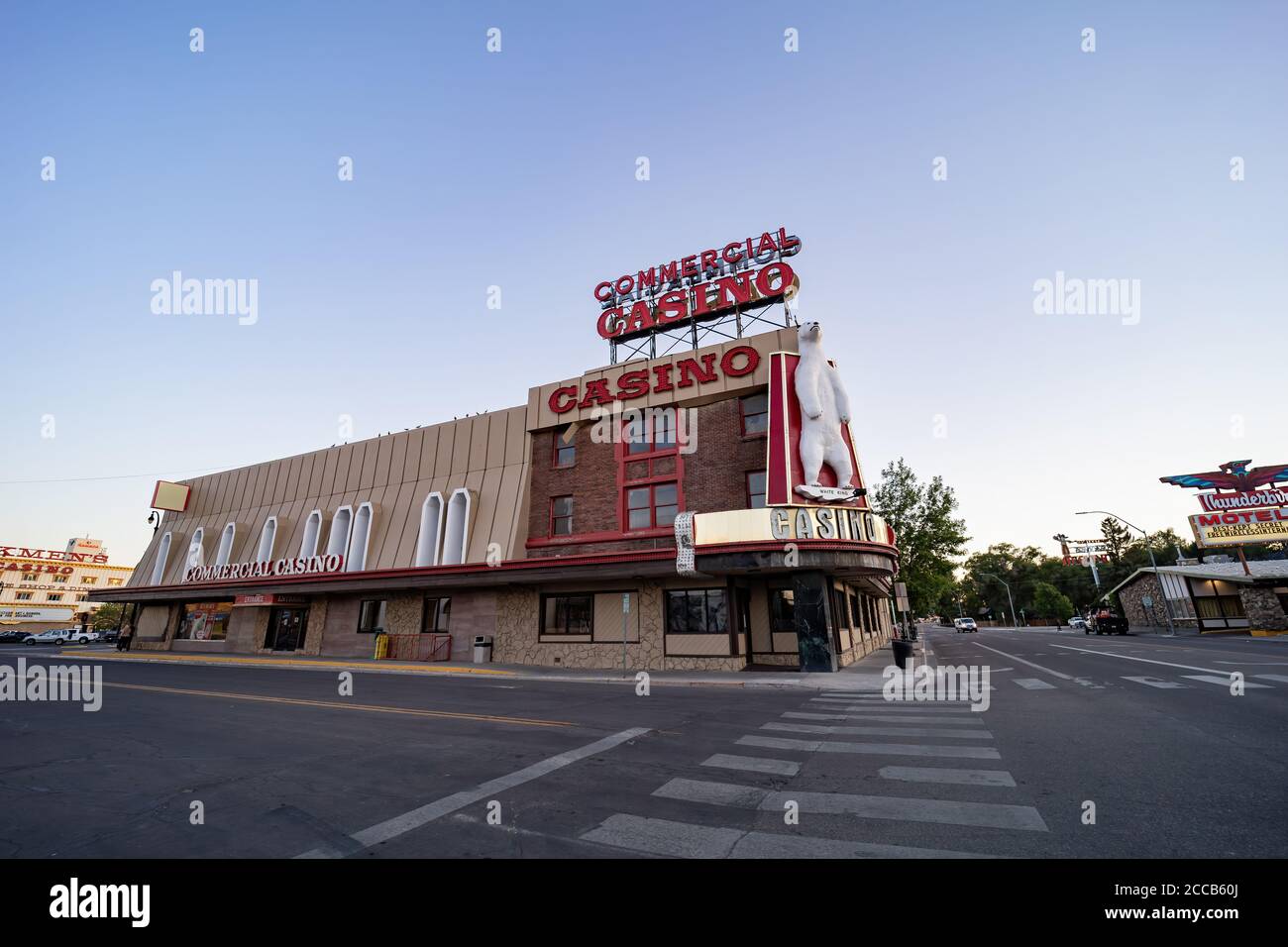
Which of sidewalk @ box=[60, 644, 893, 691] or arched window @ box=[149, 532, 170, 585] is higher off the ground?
arched window @ box=[149, 532, 170, 585]

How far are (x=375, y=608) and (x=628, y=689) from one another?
19544 millimetres

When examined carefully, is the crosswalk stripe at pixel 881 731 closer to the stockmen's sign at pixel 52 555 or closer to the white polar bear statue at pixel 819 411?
the white polar bear statue at pixel 819 411

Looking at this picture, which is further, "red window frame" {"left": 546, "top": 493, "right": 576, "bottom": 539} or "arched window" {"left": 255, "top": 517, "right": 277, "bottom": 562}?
"arched window" {"left": 255, "top": 517, "right": 277, "bottom": 562}

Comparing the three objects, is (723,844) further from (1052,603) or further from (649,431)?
(1052,603)

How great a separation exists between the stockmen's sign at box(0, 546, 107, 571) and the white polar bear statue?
426 ft

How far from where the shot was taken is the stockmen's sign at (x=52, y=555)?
8888cm

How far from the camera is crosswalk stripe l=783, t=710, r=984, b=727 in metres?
9.37

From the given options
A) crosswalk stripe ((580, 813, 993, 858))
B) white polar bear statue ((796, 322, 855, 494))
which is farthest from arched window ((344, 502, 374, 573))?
crosswalk stripe ((580, 813, 993, 858))

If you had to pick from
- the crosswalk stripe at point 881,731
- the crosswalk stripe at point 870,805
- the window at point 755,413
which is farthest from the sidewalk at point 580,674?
the crosswalk stripe at point 870,805

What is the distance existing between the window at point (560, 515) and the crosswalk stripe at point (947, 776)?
19894 millimetres

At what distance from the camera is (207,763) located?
733cm

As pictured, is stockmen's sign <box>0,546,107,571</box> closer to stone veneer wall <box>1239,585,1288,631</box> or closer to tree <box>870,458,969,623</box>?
tree <box>870,458,969,623</box>

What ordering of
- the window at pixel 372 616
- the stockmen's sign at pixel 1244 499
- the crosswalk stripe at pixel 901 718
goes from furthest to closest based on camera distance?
the stockmen's sign at pixel 1244 499
the window at pixel 372 616
the crosswalk stripe at pixel 901 718
